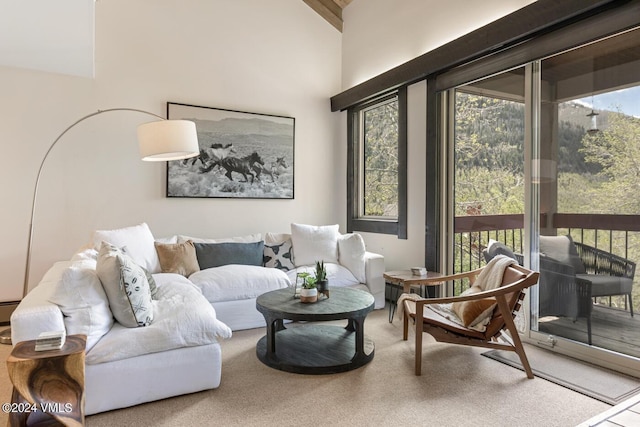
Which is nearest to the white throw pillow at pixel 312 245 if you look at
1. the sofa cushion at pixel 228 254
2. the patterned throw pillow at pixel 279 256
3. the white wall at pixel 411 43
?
the patterned throw pillow at pixel 279 256

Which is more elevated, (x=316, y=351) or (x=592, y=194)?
(x=592, y=194)

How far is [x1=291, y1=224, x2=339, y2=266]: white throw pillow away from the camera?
4.53 metres

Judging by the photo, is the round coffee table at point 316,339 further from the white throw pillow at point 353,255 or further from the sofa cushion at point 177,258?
the sofa cushion at point 177,258

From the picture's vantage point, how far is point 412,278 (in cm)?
377

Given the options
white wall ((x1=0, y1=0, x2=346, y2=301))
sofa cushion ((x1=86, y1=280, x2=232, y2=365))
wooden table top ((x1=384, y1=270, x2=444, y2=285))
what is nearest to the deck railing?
wooden table top ((x1=384, y1=270, x2=444, y2=285))

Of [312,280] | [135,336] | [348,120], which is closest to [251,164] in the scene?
[348,120]

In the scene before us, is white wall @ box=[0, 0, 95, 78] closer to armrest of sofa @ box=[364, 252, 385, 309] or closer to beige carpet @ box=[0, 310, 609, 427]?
beige carpet @ box=[0, 310, 609, 427]

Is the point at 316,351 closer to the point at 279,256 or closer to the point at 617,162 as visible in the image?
the point at 279,256

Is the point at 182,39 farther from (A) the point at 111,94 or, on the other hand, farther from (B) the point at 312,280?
(B) the point at 312,280

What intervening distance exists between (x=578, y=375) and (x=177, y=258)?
11.2 ft

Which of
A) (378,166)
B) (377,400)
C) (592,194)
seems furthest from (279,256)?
(592,194)

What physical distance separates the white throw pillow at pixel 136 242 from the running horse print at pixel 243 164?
4.11ft

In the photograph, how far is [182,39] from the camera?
4.69 m

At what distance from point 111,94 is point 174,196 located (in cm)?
126
